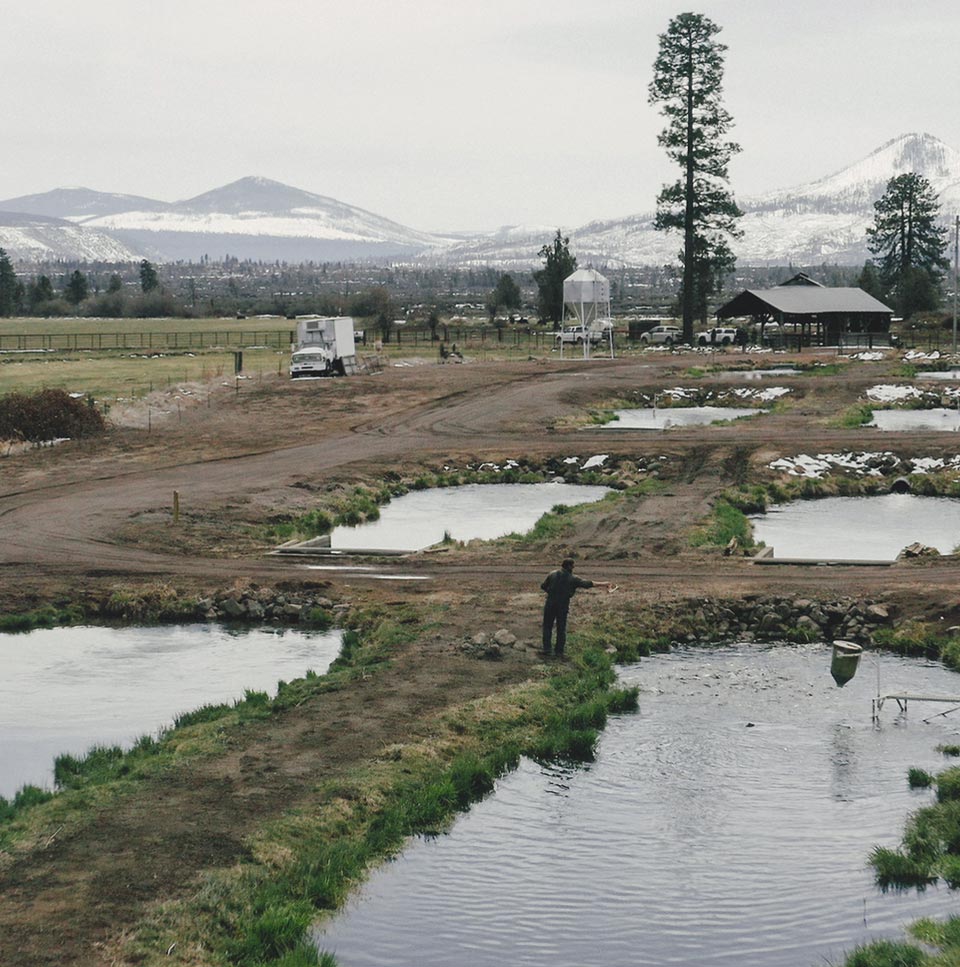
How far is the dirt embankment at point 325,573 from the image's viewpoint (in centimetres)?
1664

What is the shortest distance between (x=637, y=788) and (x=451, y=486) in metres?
30.8

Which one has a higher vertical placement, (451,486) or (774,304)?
(774,304)

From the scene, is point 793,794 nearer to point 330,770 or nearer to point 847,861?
point 847,861

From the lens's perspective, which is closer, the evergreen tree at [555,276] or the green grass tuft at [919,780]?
the green grass tuft at [919,780]

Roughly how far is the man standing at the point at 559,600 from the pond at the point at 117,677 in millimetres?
4262

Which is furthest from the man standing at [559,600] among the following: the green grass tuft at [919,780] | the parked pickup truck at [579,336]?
the parked pickup truck at [579,336]

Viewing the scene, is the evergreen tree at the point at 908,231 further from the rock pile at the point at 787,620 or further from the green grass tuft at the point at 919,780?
the green grass tuft at the point at 919,780

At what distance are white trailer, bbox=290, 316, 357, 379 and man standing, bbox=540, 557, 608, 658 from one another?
55.3 metres

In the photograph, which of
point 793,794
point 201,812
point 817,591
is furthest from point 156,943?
point 817,591

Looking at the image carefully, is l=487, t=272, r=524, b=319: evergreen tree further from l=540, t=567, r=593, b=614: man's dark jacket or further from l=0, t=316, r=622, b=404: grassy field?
l=540, t=567, r=593, b=614: man's dark jacket

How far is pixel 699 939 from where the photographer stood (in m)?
15.6

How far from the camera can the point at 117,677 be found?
87.0 feet

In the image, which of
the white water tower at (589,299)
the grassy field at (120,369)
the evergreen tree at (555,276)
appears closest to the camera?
the grassy field at (120,369)

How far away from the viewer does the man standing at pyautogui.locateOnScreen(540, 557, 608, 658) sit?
2581cm
